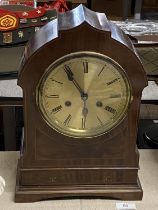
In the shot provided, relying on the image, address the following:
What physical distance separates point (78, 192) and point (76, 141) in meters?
0.13

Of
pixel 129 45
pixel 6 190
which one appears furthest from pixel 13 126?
pixel 129 45

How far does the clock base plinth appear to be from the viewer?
0.93 metres

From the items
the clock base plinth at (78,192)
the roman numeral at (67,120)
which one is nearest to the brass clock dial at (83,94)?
the roman numeral at (67,120)

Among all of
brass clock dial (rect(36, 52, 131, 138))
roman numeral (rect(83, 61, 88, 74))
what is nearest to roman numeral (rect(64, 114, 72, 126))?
brass clock dial (rect(36, 52, 131, 138))

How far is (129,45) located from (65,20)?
148mm

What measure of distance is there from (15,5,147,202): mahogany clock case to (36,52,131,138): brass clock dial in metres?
Result: 0.01

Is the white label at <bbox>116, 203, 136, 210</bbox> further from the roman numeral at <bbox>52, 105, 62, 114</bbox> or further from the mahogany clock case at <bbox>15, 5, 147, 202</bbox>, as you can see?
the roman numeral at <bbox>52, 105, 62, 114</bbox>

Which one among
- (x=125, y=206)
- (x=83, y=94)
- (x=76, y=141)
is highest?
(x=83, y=94)

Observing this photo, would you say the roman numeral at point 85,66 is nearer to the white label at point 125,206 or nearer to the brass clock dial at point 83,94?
the brass clock dial at point 83,94

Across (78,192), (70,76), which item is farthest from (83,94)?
(78,192)

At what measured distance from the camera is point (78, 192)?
3.07 ft

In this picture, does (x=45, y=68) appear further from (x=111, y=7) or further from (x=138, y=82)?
(x=111, y=7)

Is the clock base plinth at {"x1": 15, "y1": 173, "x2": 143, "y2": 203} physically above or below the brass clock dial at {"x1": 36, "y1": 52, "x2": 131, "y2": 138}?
below

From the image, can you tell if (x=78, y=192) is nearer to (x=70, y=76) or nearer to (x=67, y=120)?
(x=67, y=120)
